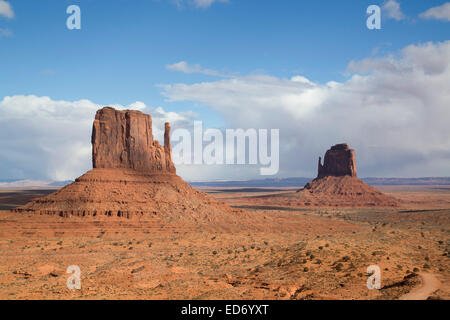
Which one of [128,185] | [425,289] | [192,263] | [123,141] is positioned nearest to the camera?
[425,289]

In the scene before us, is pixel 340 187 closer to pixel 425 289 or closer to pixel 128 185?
pixel 128 185

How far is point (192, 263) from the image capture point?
3234cm

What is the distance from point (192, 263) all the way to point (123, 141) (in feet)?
109

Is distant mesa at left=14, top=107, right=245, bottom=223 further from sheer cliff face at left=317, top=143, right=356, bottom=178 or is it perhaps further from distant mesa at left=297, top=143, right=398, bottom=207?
sheer cliff face at left=317, top=143, right=356, bottom=178

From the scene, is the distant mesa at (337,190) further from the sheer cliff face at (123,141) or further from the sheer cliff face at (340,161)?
the sheer cliff face at (123,141)

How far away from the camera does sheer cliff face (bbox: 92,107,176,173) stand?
5912 cm

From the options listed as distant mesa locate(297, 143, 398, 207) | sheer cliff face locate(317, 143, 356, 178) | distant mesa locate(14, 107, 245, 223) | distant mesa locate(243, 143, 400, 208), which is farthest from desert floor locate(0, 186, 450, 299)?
sheer cliff face locate(317, 143, 356, 178)

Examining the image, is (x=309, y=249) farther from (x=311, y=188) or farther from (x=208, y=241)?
(x=311, y=188)

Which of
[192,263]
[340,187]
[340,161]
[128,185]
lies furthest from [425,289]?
[340,161]

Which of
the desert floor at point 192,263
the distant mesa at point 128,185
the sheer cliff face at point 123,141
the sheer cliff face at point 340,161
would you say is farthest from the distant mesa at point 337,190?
the desert floor at point 192,263

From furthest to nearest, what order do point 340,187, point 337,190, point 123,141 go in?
point 340,187
point 337,190
point 123,141

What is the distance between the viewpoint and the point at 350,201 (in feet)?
401

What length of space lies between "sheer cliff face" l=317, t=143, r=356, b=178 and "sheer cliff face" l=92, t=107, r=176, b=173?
295 ft
